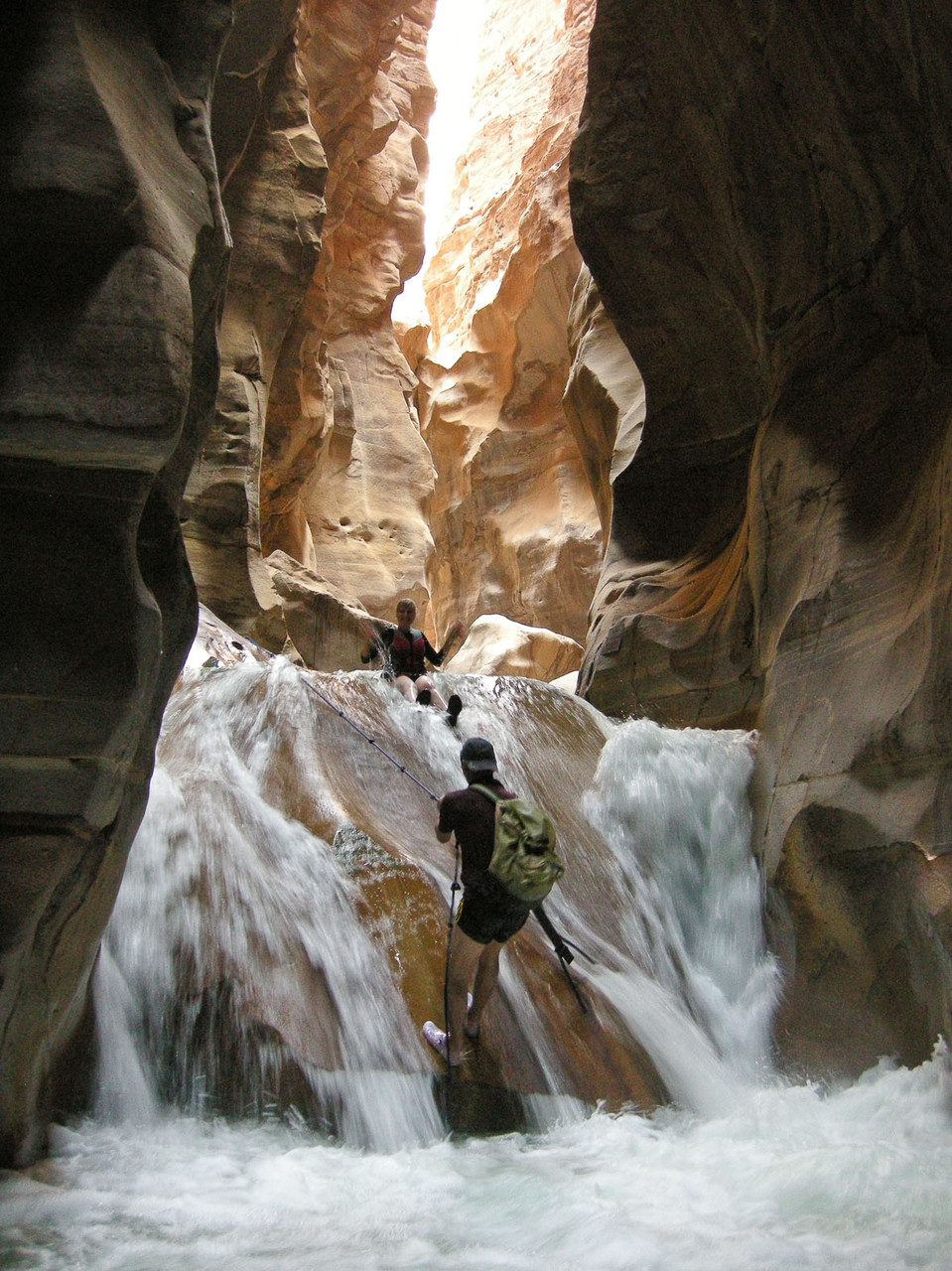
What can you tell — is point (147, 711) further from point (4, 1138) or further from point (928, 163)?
point (928, 163)

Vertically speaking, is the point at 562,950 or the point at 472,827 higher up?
the point at 472,827

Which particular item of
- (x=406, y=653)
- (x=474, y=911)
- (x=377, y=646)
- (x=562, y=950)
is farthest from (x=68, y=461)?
(x=377, y=646)

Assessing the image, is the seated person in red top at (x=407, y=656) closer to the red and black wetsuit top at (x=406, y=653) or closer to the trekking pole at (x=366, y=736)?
the red and black wetsuit top at (x=406, y=653)

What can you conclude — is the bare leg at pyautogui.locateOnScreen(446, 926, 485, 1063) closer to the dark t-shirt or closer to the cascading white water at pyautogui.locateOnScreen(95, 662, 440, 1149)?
the cascading white water at pyautogui.locateOnScreen(95, 662, 440, 1149)

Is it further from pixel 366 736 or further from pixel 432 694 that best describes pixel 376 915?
pixel 432 694

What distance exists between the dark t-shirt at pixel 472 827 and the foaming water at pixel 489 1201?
115 centimetres

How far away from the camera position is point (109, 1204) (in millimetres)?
3396

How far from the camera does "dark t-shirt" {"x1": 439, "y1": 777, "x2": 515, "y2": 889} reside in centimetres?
440

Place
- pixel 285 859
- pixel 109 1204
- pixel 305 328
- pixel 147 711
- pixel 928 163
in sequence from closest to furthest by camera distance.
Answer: pixel 109 1204
pixel 147 711
pixel 285 859
pixel 928 163
pixel 305 328

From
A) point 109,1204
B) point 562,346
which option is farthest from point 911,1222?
point 562,346

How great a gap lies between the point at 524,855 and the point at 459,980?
819 millimetres

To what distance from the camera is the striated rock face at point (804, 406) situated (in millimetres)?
5918

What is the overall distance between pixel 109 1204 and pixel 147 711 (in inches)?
66.8

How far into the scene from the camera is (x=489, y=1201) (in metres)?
3.70
